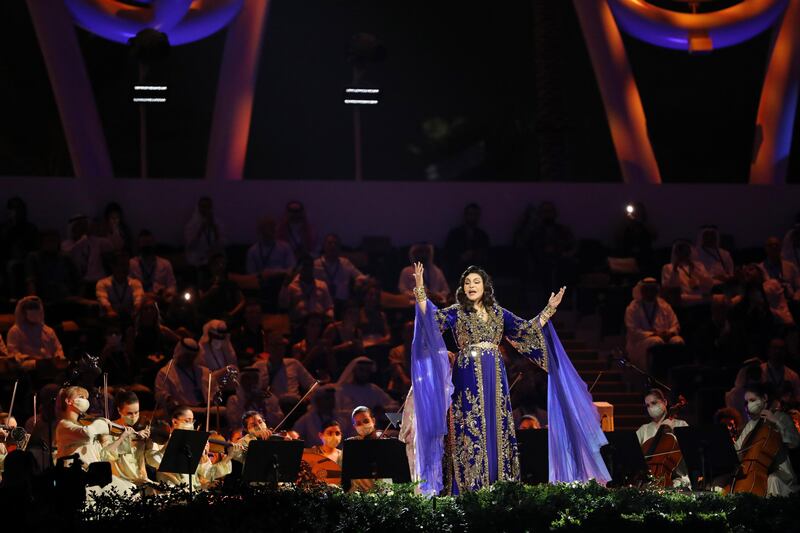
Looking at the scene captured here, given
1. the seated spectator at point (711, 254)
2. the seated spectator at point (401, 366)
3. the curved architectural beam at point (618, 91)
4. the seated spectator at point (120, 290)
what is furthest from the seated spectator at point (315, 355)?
the curved architectural beam at point (618, 91)

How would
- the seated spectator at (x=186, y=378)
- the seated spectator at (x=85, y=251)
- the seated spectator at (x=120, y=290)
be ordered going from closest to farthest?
the seated spectator at (x=186, y=378), the seated spectator at (x=120, y=290), the seated spectator at (x=85, y=251)

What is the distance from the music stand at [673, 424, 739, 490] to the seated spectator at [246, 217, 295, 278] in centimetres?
763

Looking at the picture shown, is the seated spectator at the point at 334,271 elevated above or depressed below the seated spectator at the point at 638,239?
below

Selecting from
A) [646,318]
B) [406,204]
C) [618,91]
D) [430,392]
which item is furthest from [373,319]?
[618,91]

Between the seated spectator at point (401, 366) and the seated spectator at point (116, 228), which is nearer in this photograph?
the seated spectator at point (401, 366)

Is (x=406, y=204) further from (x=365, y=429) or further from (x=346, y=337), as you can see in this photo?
(x=365, y=429)

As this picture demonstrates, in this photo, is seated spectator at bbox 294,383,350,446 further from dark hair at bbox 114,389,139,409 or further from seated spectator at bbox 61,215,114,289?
seated spectator at bbox 61,215,114,289

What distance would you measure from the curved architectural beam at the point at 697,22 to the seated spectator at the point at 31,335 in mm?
10007

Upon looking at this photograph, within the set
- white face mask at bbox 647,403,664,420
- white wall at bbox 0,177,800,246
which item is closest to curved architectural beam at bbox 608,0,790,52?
white wall at bbox 0,177,800,246

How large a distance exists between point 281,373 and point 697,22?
30.3ft

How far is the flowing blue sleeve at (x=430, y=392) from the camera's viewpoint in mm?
11336

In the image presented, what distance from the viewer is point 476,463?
444 inches

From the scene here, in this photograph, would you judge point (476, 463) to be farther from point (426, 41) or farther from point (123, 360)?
point (426, 41)

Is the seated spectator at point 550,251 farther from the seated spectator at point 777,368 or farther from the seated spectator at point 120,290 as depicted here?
the seated spectator at point 120,290
